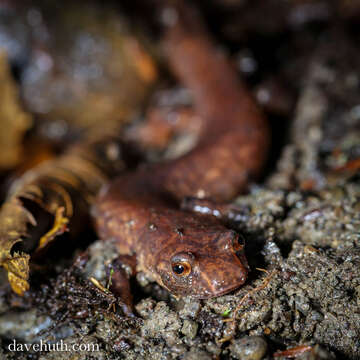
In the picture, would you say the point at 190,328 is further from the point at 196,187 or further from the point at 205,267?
the point at 196,187

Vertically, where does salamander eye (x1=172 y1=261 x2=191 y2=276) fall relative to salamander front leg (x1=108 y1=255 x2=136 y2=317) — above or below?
above

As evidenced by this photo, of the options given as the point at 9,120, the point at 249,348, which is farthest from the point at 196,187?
the point at 9,120

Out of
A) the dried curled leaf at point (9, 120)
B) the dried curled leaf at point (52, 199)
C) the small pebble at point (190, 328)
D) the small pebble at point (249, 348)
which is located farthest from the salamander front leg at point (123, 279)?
the dried curled leaf at point (9, 120)

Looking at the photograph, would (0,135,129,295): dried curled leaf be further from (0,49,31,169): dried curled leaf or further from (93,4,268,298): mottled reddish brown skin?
(0,49,31,169): dried curled leaf

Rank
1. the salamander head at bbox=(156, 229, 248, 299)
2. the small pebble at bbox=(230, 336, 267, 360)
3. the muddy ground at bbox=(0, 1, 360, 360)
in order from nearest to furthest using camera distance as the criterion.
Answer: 1. the small pebble at bbox=(230, 336, 267, 360)
2. the muddy ground at bbox=(0, 1, 360, 360)
3. the salamander head at bbox=(156, 229, 248, 299)

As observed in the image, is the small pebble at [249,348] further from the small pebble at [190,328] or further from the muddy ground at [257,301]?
the small pebble at [190,328]

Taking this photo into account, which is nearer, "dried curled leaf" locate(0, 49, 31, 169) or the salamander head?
the salamander head

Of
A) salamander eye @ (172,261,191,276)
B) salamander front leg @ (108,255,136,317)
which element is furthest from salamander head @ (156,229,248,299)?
salamander front leg @ (108,255,136,317)

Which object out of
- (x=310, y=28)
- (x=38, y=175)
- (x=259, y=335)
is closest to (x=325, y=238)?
(x=259, y=335)
